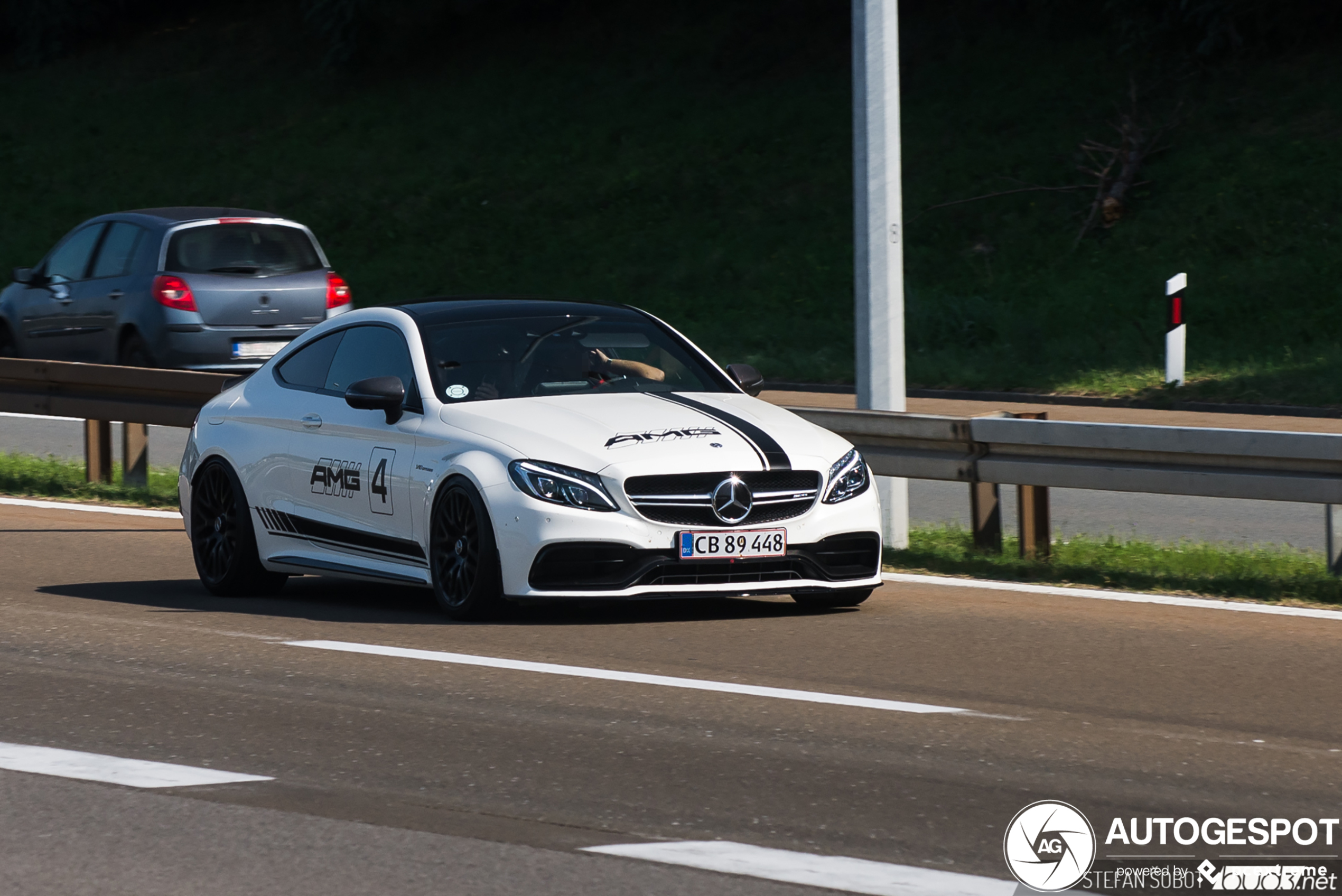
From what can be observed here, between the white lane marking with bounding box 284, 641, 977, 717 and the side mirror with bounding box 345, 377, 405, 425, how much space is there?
120cm

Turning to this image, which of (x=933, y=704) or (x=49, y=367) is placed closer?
(x=933, y=704)

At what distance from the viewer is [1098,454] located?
1062cm

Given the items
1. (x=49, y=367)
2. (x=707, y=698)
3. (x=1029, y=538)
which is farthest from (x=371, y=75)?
(x=707, y=698)

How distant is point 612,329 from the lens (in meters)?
9.91

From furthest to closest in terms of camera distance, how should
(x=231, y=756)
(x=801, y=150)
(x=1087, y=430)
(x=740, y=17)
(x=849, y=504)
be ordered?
1. (x=740, y=17)
2. (x=801, y=150)
3. (x=1087, y=430)
4. (x=849, y=504)
5. (x=231, y=756)

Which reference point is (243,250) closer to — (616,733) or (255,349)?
(255,349)

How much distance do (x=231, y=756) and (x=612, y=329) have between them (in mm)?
3930

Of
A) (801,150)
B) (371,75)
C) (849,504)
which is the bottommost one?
(849,504)

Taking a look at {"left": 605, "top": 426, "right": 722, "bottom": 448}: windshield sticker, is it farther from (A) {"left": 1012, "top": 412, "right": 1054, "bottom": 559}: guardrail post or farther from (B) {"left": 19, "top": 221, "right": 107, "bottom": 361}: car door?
(B) {"left": 19, "top": 221, "right": 107, "bottom": 361}: car door

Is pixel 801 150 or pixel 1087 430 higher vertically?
pixel 801 150

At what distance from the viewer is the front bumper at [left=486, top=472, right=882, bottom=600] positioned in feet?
28.2

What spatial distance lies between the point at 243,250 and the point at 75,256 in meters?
1.64

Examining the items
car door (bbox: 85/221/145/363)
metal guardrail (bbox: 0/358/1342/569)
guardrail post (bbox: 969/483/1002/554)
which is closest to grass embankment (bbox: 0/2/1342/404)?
car door (bbox: 85/221/145/363)

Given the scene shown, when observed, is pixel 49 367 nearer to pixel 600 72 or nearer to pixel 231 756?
pixel 231 756
